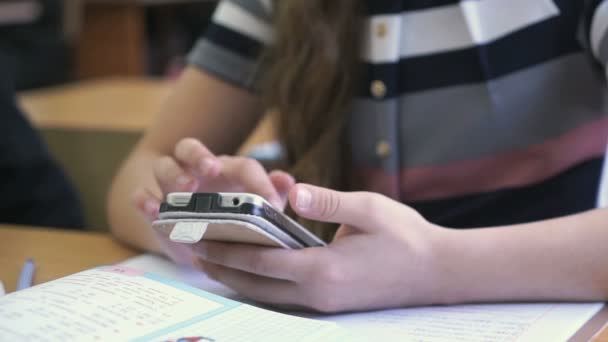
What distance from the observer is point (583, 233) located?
0.53m

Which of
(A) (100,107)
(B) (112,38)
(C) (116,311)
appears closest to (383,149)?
(C) (116,311)

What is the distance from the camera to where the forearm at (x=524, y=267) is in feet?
1.72

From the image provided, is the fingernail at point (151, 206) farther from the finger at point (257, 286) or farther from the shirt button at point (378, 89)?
the shirt button at point (378, 89)

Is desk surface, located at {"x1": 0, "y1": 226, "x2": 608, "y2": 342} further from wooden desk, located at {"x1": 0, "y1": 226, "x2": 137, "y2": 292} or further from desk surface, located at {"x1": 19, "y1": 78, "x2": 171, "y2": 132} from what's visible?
desk surface, located at {"x1": 19, "y1": 78, "x2": 171, "y2": 132}

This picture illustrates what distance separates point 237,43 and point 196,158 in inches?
10.5

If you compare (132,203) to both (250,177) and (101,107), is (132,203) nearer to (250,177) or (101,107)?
(250,177)

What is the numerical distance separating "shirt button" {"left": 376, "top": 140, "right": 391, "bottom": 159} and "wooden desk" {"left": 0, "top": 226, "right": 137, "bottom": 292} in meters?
0.26

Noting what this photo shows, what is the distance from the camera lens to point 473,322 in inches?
19.4

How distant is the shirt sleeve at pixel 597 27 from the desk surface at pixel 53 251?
435mm

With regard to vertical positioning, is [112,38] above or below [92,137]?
below

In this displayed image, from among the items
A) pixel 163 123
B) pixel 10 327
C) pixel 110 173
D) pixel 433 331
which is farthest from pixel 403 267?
pixel 110 173

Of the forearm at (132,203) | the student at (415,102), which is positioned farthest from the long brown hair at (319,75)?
the forearm at (132,203)

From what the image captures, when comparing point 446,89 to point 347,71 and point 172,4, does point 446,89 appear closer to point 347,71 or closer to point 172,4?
point 347,71

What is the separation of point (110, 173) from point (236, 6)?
586mm
